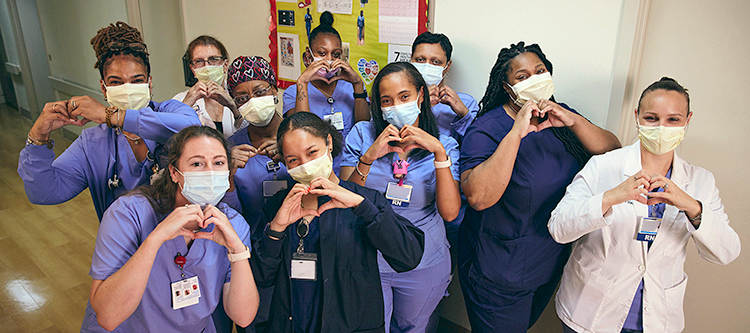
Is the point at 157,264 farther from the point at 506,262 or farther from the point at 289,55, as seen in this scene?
the point at 289,55

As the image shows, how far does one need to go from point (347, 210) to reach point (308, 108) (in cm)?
111

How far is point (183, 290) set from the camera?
1.78 metres

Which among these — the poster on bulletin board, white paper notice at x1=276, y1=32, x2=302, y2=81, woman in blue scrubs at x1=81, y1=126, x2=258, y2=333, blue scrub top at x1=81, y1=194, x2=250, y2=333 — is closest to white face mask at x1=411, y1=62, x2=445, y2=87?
the poster on bulletin board

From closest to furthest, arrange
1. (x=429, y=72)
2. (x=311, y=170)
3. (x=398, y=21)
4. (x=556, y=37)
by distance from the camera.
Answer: (x=311, y=170) → (x=556, y=37) → (x=429, y=72) → (x=398, y=21)

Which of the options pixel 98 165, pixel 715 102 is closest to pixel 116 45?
pixel 98 165

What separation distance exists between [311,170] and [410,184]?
0.54 m

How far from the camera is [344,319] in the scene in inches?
73.0

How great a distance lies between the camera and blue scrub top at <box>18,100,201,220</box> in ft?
6.79

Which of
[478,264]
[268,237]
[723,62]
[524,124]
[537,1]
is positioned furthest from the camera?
[537,1]

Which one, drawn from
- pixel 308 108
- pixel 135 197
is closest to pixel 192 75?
pixel 308 108

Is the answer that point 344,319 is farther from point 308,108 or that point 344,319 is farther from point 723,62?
point 723,62

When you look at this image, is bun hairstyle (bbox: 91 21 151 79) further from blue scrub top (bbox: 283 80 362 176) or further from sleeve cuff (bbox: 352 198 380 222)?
sleeve cuff (bbox: 352 198 380 222)

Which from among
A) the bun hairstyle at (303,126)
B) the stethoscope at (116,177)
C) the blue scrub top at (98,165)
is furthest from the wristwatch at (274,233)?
the stethoscope at (116,177)

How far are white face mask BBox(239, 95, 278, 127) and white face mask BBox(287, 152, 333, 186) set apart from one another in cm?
70
